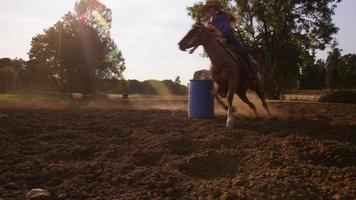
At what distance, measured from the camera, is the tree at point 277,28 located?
100 feet

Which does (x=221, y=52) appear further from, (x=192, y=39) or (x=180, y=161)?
(x=180, y=161)

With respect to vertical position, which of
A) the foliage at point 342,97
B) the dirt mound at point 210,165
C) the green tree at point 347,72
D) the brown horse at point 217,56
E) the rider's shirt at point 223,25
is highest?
the green tree at point 347,72

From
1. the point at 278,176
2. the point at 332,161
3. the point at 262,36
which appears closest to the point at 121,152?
the point at 278,176

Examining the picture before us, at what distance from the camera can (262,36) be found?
32719mm

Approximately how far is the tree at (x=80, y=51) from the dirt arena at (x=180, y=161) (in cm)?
2967

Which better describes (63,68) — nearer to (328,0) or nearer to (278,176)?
(328,0)

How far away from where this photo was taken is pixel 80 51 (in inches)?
1468

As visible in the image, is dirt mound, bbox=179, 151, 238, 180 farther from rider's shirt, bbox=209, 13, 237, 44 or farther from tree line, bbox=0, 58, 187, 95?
tree line, bbox=0, 58, 187, 95

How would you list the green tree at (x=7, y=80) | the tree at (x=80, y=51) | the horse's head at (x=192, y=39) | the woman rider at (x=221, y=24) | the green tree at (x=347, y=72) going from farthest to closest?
the green tree at (x=7, y=80) < the green tree at (x=347, y=72) < the tree at (x=80, y=51) < the woman rider at (x=221, y=24) < the horse's head at (x=192, y=39)

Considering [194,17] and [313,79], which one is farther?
[313,79]

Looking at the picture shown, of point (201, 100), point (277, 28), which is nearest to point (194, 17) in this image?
point (277, 28)

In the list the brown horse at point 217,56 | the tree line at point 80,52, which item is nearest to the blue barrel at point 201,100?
the brown horse at point 217,56

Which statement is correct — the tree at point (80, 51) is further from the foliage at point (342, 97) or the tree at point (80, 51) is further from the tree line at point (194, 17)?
the foliage at point (342, 97)

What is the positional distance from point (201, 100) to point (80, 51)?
1132 inches
